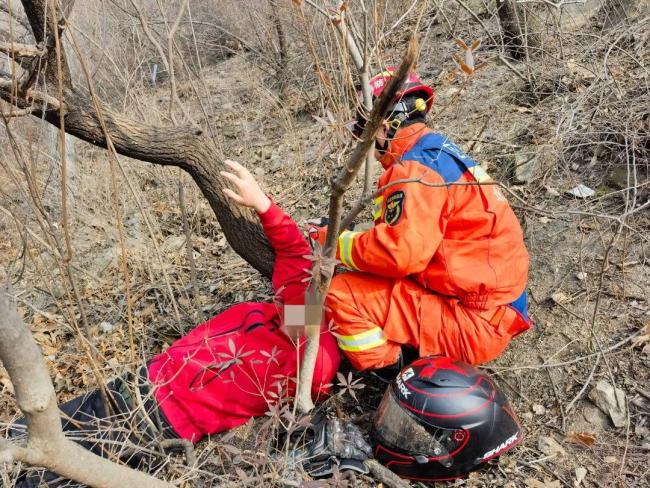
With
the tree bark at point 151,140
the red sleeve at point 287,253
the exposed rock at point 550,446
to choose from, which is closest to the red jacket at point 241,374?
the red sleeve at point 287,253

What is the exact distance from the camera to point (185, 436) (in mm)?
2449

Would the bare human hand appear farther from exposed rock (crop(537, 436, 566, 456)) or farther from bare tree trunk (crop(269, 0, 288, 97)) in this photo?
bare tree trunk (crop(269, 0, 288, 97))

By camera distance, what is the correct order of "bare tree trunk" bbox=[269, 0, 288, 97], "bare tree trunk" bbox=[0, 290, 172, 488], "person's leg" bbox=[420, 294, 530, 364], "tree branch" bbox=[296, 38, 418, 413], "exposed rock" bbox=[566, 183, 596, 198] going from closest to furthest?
"bare tree trunk" bbox=[0, 290, 172, 488] → "tree branch" bbox=[296, 38, 418, 413] → "person's leg" bbox=[420, 294, 530, 364] → "exposed rock" bbox=[566, 183, 596, 198] → "bare tree trunk" bbox=[269, 0, 288, 97]

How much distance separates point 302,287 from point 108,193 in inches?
124

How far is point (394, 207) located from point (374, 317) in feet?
1.82

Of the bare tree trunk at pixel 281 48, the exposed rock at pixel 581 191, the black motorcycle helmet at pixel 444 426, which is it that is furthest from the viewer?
the bare tree trunk at pixel 281 48

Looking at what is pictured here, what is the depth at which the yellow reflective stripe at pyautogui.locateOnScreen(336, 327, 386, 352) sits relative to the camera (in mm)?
2342

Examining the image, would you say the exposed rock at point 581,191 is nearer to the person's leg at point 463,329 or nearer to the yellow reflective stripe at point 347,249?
the person's leg at point 463,329

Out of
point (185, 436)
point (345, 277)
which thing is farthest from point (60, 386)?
point (345, 277)

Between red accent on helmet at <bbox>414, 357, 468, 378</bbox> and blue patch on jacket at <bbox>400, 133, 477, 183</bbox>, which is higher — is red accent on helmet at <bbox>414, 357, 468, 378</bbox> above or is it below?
below

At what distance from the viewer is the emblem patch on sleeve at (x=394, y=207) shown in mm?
2146

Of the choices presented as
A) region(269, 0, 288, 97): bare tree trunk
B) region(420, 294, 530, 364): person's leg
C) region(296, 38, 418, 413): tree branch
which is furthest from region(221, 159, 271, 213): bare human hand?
region(269, 0, 288, 97): bare tree trunk

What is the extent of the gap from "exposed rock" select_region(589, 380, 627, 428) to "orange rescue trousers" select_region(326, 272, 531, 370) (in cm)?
48

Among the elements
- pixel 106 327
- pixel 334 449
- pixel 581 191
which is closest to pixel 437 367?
pixel 334 449
